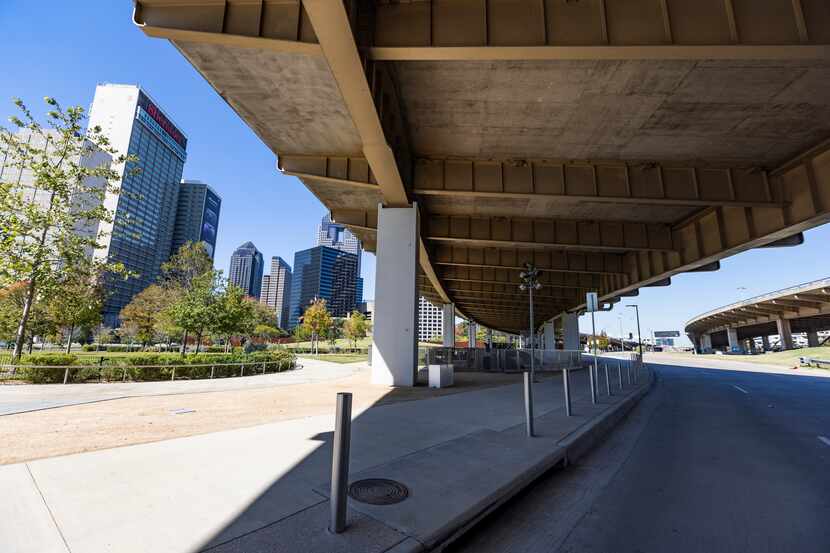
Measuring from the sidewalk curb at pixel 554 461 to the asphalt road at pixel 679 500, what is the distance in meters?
0.12

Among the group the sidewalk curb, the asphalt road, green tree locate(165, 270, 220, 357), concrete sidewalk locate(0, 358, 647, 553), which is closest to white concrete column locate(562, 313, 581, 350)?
the sidewalk curb

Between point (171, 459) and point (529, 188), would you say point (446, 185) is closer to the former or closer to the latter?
point (529, 188)

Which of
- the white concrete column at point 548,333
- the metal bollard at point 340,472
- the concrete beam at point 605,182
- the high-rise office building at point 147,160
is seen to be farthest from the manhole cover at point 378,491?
the high-rise office building at point 147,160

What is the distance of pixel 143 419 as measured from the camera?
6.99m

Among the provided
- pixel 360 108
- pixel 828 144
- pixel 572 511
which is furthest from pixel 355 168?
pixel 828 144

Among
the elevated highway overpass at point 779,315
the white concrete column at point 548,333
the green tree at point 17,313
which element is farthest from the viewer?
the white concrete column at point 548,333

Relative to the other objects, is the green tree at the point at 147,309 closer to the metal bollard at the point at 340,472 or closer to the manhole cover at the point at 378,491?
the manhole cover at the point at 378,491

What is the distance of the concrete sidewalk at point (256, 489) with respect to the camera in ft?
8.79

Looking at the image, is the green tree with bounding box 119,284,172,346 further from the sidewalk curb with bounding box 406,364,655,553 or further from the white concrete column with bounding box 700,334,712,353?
the white concrete column with bounding box 700,334,712,353

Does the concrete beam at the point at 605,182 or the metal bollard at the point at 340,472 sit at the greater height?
the concrete beam at the point at 605,182

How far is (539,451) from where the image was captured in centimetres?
526

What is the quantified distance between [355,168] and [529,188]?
24.4 ft

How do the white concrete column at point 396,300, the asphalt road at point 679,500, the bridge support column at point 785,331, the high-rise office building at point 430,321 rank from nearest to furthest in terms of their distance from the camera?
the asphalt road at point 679,500 < the white concrete column at point 396,300 < the bridge support column at point 785,331 < the high-rise office building at point 430,321

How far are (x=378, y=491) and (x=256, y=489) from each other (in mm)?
1244
